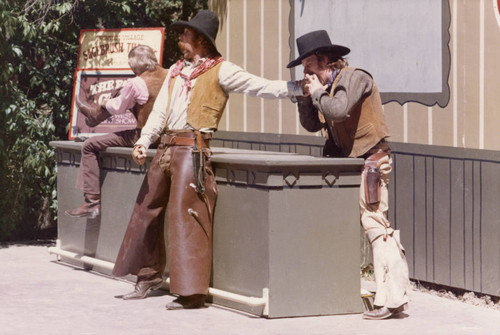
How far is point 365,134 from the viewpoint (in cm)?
870

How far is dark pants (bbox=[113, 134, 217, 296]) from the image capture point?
29.7ft

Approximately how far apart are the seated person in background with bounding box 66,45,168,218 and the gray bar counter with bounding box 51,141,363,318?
137 centimetres

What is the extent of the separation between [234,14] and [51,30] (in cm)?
208

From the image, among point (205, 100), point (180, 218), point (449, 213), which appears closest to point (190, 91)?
point (205, 100)

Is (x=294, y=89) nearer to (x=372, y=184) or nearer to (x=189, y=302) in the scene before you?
(x=372, y=184)

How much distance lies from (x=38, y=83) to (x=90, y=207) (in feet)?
9.30

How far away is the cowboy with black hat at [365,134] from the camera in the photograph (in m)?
8.52

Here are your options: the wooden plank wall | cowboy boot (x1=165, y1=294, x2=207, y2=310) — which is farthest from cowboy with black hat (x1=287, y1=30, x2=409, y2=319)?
cowboy boot (x1=165, y1=294, x2=207, y2=310)

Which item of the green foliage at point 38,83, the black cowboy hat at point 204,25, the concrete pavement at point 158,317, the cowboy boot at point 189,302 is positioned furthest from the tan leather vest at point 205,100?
the green foliage at point 38,83

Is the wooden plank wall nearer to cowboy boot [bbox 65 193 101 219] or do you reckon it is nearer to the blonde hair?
the blonde hair

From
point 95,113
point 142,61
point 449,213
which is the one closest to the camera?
point 449,213

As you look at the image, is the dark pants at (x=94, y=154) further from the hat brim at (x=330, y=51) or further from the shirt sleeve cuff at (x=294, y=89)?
the hat brim at (x=330, y=51)

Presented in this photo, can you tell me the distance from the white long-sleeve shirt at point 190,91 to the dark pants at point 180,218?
176 mm

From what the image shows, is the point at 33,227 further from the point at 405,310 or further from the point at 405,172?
the point at 405,310
